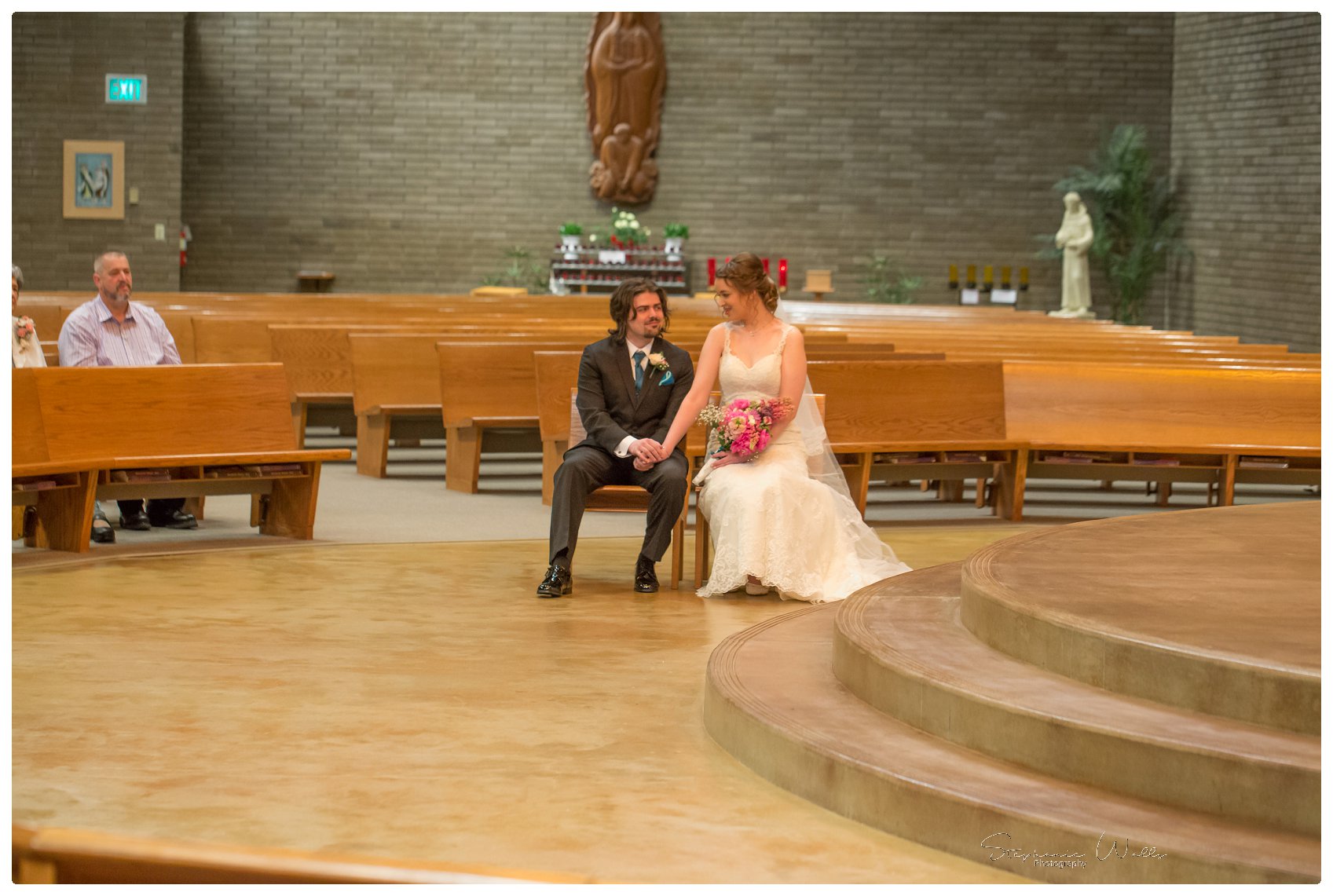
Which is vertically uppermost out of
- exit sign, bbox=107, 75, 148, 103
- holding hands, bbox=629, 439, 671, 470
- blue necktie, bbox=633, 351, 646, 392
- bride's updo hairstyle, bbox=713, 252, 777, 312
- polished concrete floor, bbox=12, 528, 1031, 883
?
exit sign, bbox=107, 75, 148, 103

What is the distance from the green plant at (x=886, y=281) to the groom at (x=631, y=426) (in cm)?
1288

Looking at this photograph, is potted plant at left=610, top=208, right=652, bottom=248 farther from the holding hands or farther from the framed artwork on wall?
the holding hands

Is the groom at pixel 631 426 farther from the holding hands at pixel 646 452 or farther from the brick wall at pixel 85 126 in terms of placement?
the brick wall at pixel 85 126

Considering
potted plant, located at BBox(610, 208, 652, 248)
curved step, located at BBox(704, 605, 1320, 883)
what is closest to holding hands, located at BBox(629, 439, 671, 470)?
curved step, located at BBox(704, 605, 1320, 883)

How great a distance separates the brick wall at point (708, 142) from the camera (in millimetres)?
17625

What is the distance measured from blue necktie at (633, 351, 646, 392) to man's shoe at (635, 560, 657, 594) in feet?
2.07

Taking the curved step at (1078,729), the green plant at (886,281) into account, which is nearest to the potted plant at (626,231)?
the green plant at (886,281)

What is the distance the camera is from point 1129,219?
1741 centimetres

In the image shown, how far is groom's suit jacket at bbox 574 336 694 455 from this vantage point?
17.4 feet

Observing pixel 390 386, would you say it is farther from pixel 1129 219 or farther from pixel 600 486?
pixel 1129 219

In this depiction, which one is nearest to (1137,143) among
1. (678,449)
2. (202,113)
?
(202,113)

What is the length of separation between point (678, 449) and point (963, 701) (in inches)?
97.8

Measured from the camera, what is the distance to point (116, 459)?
5.52m

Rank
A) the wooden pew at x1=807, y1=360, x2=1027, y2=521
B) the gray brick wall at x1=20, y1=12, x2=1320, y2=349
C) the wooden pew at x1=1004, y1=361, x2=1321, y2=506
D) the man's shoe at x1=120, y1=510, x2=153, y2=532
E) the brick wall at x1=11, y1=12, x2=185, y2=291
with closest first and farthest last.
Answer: the man's shoe at x1=120, y1=510, x2=153, y2=532 → the wooden pew at x1=807, y1=360, x2=1027, y2=521 → the wooden pew at x1=1004, y1=361, x2=1321, y2=506 → the brick wall at x1=11, y1=12, x2=185, y2=291 → the gray brick wall at x1=20, y1=12, x2=1320, y2=349
